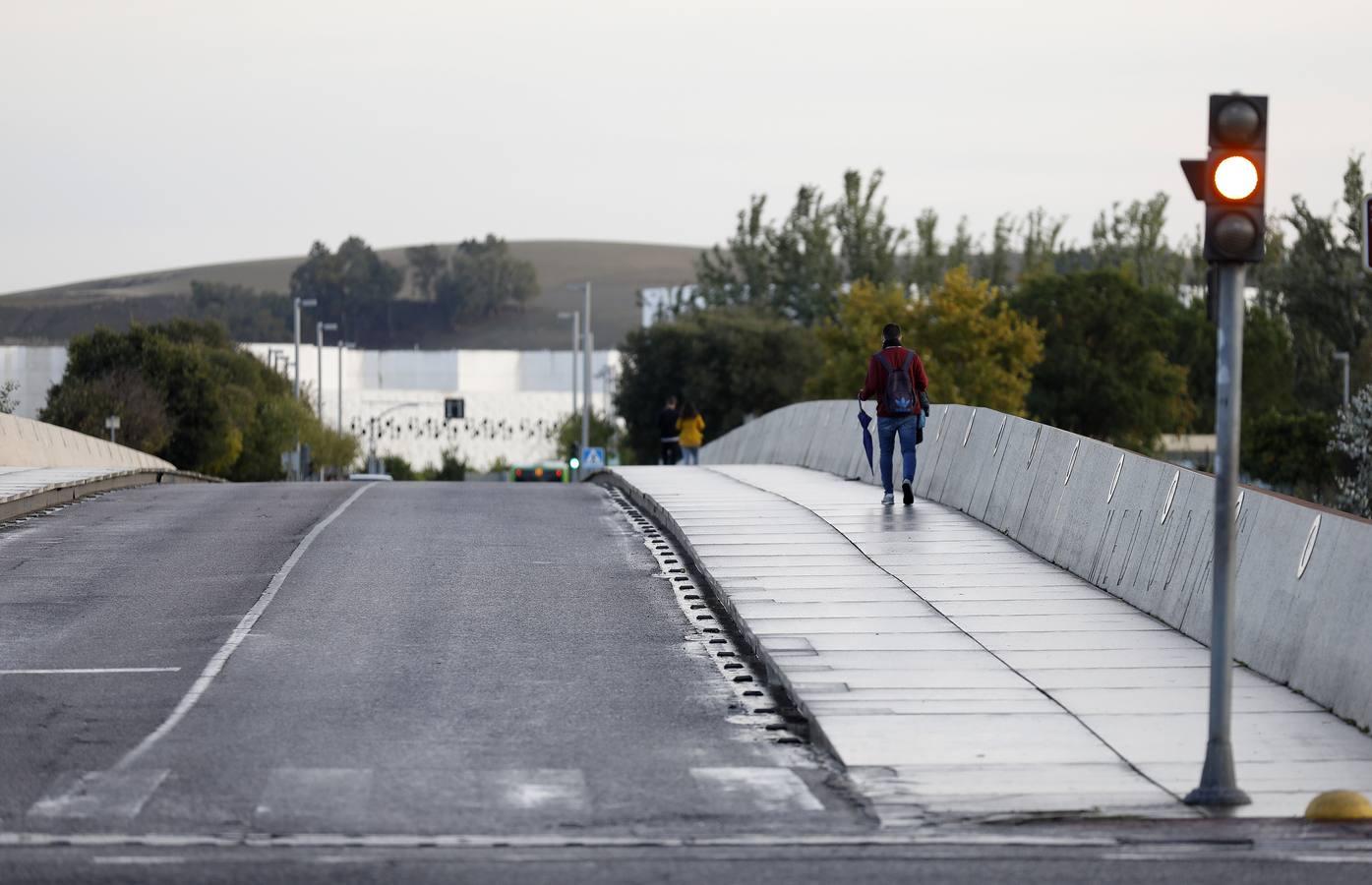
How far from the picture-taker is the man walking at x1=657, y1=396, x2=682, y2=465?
40594 mm

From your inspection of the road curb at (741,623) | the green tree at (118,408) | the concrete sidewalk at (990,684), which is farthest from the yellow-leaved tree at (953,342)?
the concrete sidewalk at (990,684)

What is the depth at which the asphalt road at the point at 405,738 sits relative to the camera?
7.98 meters

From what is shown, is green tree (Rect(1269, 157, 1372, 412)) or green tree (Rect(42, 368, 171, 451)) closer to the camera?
green tree (Rect(42, 368, 171, 451))

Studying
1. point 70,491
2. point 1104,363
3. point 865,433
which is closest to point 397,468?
point 1104,363

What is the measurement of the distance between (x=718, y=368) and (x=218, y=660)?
80.0 m

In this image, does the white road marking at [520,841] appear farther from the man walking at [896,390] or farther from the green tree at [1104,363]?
the green tree at [1104,363]

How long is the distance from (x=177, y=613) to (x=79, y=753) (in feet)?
18.2

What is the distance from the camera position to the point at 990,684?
39.8ft

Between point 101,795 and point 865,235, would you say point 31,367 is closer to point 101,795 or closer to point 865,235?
point 865,235

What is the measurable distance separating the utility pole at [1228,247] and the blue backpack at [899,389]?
11326 millimetres

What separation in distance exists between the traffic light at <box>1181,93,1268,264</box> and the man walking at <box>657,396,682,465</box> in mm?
30083

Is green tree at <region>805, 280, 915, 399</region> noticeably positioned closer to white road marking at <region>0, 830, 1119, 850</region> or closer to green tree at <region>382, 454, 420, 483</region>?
green tree at <region>382, 454, 420, 483</region>

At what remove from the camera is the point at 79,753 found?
1020 centimetres

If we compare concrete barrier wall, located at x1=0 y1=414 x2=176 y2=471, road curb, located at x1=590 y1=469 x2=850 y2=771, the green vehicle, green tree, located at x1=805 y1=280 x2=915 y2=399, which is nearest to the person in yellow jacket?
concrete barrier wall, located at x1=0 y1=414 x2=176 y2=471
